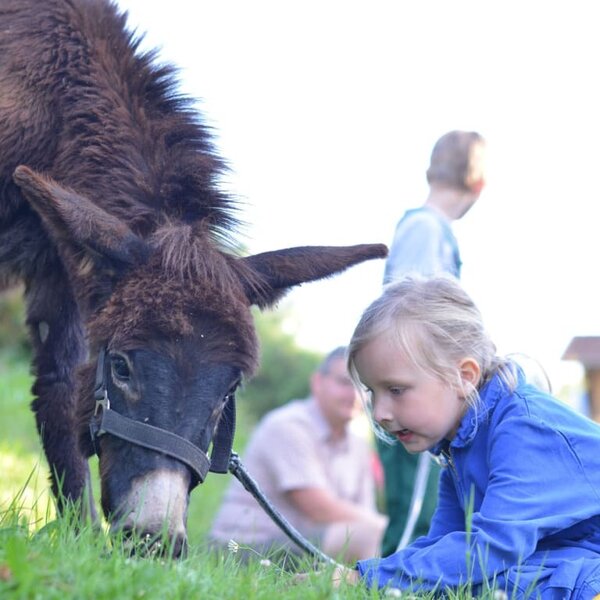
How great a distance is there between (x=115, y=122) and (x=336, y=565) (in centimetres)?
236

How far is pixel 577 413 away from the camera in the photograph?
3.57 metres

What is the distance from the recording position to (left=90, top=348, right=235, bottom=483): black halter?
11.7 feet

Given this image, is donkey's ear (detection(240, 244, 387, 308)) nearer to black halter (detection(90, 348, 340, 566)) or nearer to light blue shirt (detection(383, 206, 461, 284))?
black halter (detection(90, 348, 340, 566))

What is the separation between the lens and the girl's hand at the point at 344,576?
323 cm

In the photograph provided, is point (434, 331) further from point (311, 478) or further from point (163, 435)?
point (311, 478)

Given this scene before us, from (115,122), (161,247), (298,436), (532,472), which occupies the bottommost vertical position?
(298,436)

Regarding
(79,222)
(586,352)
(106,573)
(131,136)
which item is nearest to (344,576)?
(106,573)

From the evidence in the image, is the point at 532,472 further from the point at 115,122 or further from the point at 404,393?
the point at 115,122

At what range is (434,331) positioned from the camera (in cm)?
362

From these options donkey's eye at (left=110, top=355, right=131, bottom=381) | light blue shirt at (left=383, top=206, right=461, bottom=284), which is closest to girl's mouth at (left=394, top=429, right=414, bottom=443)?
donkey's eye at (left=110, top=355, right=131, bottom=381)

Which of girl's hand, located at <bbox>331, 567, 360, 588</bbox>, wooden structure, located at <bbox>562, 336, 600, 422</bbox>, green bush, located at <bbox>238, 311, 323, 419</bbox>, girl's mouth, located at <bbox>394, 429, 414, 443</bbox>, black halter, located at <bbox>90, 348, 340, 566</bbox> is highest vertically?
wooden structure, located at <bbox>562, 336, 600, 422</bbox>

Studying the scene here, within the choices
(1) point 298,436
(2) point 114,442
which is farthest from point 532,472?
(1) point 298,436

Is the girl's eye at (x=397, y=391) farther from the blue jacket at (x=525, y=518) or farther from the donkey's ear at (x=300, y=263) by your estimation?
the donkey's ear at (x=300, y=263)

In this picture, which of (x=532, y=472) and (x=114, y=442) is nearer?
(x=532, y=472)
